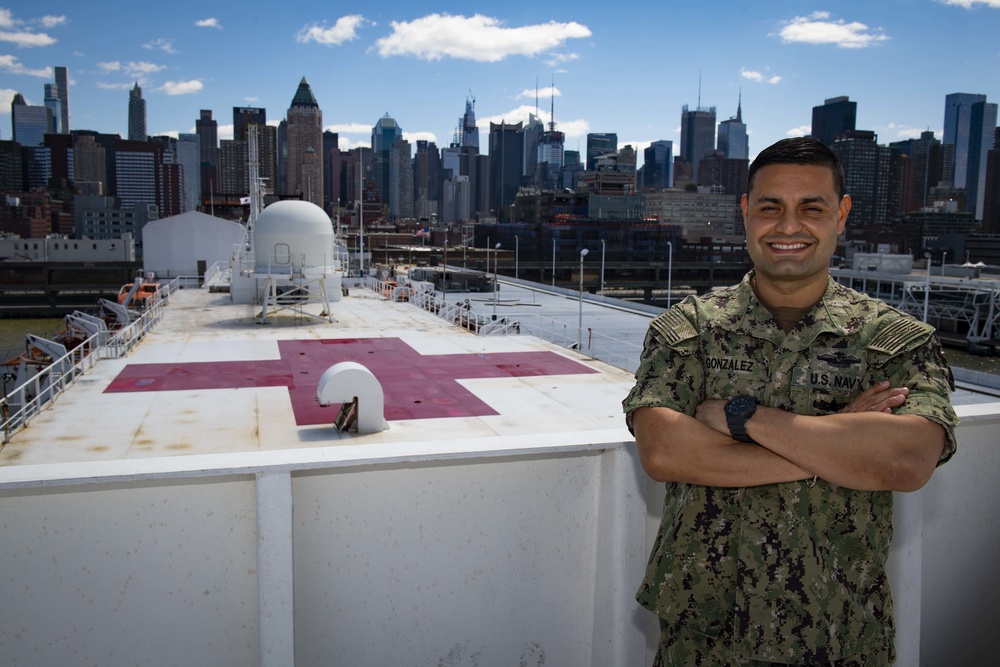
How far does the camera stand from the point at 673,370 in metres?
3.21

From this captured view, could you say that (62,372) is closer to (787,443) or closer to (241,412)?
(241,412)

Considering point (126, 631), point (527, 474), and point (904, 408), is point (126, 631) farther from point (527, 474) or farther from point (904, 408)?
point (904, 408)

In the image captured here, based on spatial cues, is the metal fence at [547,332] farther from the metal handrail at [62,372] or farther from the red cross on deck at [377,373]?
the metal handrail at [62,372]

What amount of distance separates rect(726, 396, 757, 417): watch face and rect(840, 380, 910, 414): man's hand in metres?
0.37

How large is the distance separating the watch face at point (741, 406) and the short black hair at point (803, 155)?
0.99m

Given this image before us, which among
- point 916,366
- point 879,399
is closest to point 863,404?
point 879,399

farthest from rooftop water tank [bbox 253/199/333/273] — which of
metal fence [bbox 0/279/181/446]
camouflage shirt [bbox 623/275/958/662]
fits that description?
camouflage shirt [bbox 623/275/958/662]

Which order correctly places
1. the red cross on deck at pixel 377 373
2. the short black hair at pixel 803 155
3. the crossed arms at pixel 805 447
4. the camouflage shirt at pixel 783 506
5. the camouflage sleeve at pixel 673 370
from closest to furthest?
the crossed arms at pixel 805 447, the camouflage shirt at pixel 783 506, the camouflage sleeve at pixel 673 370, the short black hair at pixel 803 155, the red cross on deck at pixel 377 373

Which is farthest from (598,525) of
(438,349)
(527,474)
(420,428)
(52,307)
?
(52,307)

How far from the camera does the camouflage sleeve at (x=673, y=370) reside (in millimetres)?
3178

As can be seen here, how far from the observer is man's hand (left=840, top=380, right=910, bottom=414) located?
9.76ft

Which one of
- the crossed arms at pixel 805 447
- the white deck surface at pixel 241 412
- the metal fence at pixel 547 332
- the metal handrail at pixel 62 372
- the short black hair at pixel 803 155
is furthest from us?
the metal fence at pixel 547 332

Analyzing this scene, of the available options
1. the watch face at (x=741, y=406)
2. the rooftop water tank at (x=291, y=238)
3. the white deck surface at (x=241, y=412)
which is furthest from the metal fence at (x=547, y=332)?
the watch face at (x=741, y=406)

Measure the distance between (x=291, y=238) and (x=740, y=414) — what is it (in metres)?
39.3
